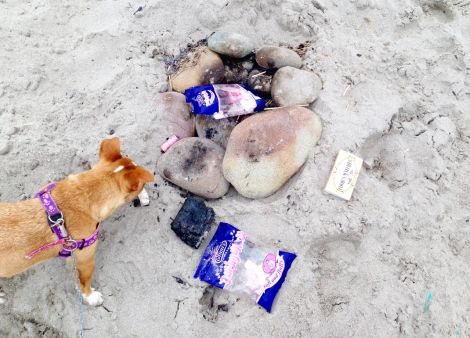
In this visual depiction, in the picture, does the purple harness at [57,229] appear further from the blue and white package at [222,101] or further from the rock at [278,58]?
the rock at [278,58]

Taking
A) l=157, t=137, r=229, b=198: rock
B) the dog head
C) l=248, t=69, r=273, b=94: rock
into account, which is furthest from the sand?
the dog head

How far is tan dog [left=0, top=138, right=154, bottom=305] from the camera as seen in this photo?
7.70 ft

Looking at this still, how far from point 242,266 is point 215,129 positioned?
118cm

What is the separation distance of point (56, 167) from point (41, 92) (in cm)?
81

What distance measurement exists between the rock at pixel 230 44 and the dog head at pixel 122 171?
4.83ft

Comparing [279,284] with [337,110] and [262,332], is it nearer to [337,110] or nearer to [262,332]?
[262,332]

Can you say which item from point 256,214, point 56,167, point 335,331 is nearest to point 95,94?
point 56,167

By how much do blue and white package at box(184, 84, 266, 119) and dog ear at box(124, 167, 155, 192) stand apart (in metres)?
0.98

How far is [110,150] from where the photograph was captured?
8.30ft

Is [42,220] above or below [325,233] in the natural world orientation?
above

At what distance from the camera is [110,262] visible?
2932mm

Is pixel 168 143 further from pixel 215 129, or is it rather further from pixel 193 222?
pixel 193 222

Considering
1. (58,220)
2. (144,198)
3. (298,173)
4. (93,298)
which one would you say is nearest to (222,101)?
(298,173)

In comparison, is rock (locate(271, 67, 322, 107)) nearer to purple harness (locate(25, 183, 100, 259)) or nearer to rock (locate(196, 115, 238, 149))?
rock (locate(196, 115, 238, 149))
